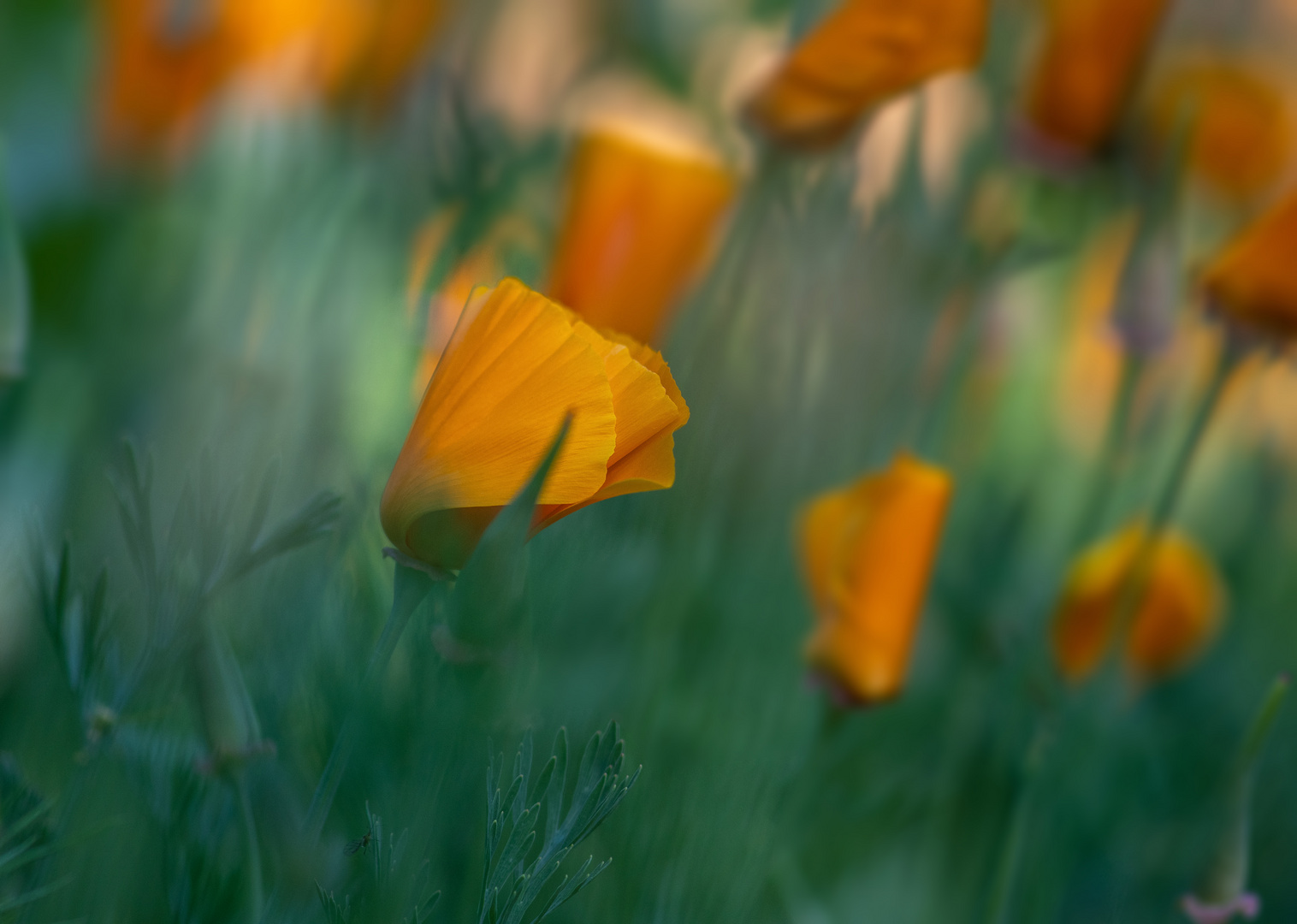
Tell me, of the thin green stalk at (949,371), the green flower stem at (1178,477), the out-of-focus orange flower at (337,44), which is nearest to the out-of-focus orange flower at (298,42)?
the out-of-focus orange flower at (337,44)

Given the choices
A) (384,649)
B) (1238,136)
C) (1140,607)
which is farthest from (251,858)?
(1238,136)

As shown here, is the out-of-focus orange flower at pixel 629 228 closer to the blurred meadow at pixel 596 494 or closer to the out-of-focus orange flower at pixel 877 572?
the blurred meadow at pixel 596 494

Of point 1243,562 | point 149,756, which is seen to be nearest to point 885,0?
point 149,756

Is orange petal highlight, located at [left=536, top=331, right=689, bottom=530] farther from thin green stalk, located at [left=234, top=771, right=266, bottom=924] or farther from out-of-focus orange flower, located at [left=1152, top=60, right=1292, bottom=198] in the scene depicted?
out-of-focus orange flower, located at [left=1152, top=60, right=1292, bottom=198]

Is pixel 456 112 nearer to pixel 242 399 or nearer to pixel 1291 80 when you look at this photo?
pixel 242 399

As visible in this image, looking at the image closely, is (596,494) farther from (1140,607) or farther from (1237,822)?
(1140,607)

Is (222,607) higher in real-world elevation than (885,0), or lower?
lower

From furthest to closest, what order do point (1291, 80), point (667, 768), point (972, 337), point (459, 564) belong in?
point (1291, 80), point (972, 337), point (667, 768), point (459, 564)
